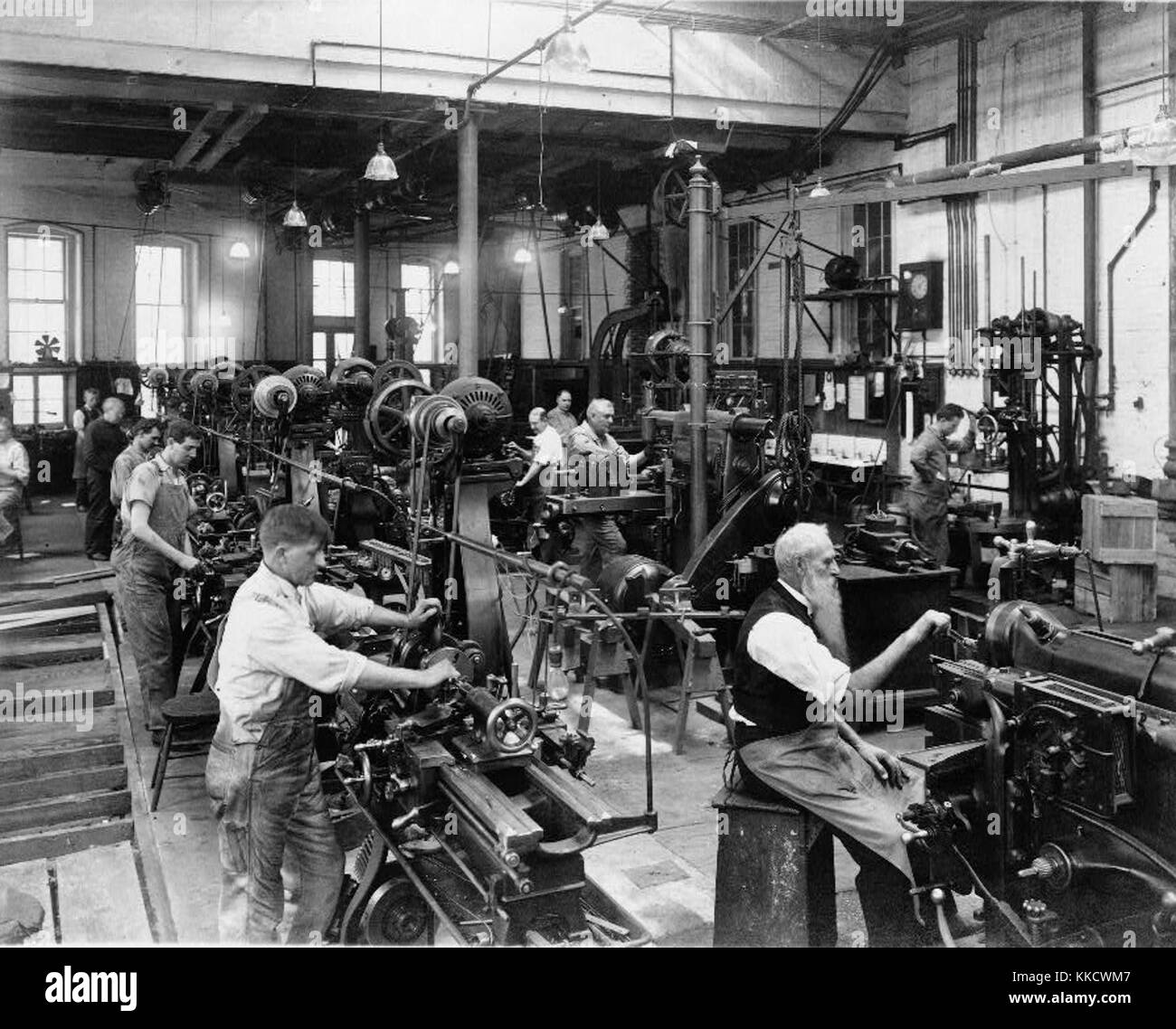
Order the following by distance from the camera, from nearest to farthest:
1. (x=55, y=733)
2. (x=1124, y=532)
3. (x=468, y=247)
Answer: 1. (x=55, y=733)
2. (x=1124, y=532)
3. (x=468, y=247)

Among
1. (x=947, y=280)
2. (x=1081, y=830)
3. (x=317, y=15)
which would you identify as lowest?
(x=1081, y=830)

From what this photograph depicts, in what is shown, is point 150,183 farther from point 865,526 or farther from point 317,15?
point 865,526

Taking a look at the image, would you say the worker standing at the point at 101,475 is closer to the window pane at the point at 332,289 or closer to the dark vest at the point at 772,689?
the dark vest at the point at 772,689

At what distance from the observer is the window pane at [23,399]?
570 inches

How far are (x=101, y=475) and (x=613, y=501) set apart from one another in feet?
16.7

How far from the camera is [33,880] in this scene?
14.9 ft

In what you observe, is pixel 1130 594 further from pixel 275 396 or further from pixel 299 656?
pixel 299 656

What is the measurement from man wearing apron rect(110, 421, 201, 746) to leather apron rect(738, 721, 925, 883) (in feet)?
10.8

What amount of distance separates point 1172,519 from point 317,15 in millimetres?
7159

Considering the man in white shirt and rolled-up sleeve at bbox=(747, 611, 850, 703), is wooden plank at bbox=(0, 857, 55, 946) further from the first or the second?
the man in white shirt

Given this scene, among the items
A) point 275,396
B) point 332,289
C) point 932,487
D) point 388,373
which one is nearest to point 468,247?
point 275,396
